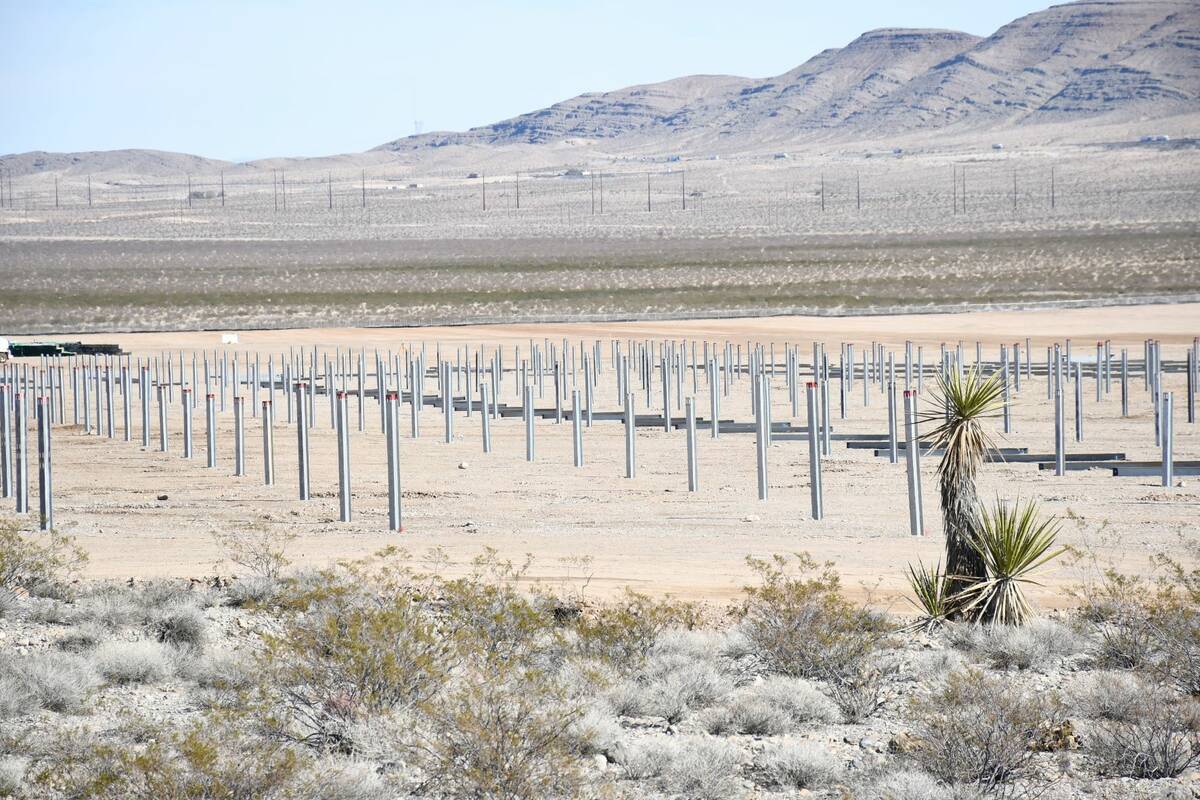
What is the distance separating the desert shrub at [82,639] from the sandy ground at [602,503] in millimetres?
3032

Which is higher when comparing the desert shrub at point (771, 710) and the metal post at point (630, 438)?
the metal post at point (630, 438)

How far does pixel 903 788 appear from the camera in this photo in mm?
7430

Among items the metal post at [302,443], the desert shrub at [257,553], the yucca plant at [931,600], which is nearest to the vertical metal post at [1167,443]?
the yucca plant at [931,600]

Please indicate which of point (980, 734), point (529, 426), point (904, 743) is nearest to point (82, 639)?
point (904, 743)

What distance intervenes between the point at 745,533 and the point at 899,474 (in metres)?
5.53

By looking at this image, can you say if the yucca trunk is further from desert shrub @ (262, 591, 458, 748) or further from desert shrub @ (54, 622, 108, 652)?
desert shrub @ (54, 622, 108, 652)

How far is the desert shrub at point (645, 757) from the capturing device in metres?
8.09

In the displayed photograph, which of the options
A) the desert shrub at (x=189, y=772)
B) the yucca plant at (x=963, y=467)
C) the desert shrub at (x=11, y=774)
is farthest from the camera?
the yucca plant at (x=963, y=467)

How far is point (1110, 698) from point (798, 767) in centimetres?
215

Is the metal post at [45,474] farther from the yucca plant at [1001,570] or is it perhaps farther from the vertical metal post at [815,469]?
the yucca plant at [1001,570]

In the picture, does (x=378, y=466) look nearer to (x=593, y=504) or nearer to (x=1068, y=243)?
(x=593, y=504)

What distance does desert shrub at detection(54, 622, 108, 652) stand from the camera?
10.7 metres

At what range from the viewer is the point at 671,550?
15617mm

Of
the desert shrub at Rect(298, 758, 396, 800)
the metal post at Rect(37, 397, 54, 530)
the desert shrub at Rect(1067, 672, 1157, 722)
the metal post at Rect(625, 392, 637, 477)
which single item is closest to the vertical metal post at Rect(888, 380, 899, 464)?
the metal post at Rect(625, 392, 637, 477)
